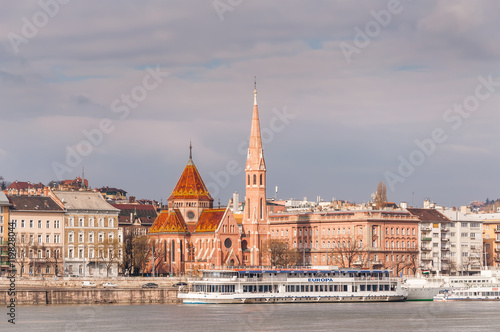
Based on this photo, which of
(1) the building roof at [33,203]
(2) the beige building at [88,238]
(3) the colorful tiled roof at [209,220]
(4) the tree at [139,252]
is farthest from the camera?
(3) the colorful tiled roof at [209,220]

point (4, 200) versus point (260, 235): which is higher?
point (4, 200)

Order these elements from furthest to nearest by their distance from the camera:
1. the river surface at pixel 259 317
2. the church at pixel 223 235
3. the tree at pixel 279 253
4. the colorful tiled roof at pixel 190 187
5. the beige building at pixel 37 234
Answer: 1. the colorful tiled roof at pixel 190 187
2. the church at pixel 223 235
3. the tree at pixel 279 253
4. the beige building at pixel 37 234
5. the river surface at pixel 259 317

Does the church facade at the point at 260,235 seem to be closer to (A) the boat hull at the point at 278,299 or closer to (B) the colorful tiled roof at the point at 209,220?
(B) the colorful tiled roof at the point at 209,220

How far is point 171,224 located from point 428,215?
37.6 m

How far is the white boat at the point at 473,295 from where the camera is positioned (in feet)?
475

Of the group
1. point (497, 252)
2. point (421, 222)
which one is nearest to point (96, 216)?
point (421, 222)

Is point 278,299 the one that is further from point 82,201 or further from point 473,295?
point 82,201

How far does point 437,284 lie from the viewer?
151 m

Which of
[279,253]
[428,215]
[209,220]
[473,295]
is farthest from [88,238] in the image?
[428,215]

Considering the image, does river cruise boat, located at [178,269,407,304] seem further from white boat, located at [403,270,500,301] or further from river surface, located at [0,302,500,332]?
white boat, located at [403,270,500,301]

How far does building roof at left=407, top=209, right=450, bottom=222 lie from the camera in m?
188

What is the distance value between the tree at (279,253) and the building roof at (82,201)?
2456cm

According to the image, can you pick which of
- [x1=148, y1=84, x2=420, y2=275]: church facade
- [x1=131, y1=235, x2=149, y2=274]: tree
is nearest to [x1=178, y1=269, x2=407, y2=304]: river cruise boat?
[x1=131, y1=235, x2=149, y2=274]: tree

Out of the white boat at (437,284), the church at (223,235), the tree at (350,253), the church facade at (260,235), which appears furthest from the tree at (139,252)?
the white boat at (437,284)
